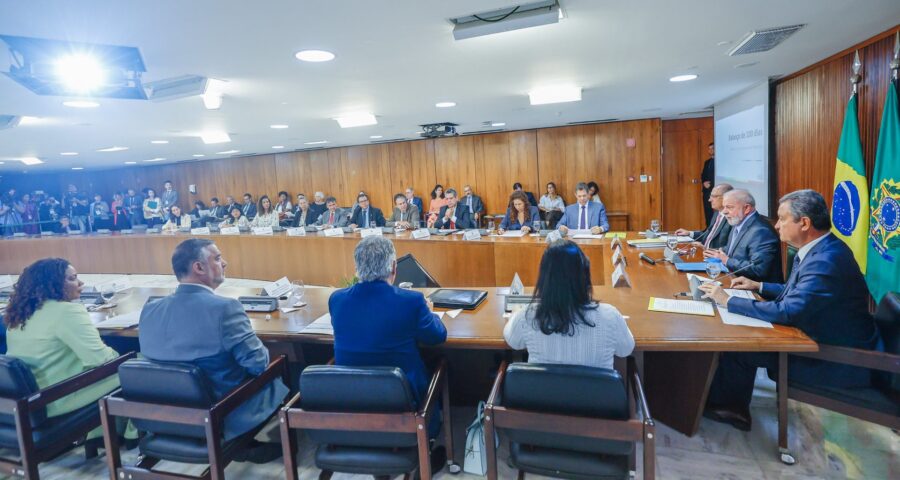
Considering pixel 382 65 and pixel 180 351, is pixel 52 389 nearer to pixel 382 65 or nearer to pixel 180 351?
pixel 180 351

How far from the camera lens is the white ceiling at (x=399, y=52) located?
2055 mm

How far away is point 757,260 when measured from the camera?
2.77 metres

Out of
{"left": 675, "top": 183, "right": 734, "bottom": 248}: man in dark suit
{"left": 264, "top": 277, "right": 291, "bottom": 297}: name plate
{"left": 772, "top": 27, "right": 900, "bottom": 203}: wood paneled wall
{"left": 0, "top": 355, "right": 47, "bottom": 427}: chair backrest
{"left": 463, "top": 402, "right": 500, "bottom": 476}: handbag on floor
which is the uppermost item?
{"left": 772, "top": 27, "right": 900, "bottom": 203}: wood paneled wall

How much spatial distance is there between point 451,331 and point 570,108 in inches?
185

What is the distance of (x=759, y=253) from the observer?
279 cm

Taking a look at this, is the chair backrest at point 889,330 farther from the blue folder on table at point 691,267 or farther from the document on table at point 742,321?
the blue folder on table at point 691,267

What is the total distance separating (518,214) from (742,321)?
380cm

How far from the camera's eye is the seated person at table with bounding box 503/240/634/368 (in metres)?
1.56

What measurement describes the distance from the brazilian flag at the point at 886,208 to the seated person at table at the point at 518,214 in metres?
2.99

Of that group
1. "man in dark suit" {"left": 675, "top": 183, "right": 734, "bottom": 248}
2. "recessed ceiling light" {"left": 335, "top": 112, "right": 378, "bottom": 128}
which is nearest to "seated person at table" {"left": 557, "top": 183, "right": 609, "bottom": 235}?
"man in dark suit" {"left": 675, "top": 183, "right": 734, "bottom": 248}

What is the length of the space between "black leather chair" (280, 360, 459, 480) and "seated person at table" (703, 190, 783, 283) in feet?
6.95

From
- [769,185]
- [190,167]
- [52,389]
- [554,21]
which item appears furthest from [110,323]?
[190,167]

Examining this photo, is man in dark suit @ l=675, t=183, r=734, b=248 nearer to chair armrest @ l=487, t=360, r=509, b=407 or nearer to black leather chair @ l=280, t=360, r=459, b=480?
chair armrest @ l=487, t=360, r=509, b=407

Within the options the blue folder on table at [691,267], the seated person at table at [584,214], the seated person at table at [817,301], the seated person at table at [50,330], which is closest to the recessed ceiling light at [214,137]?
the seated person at table at [584,214]
